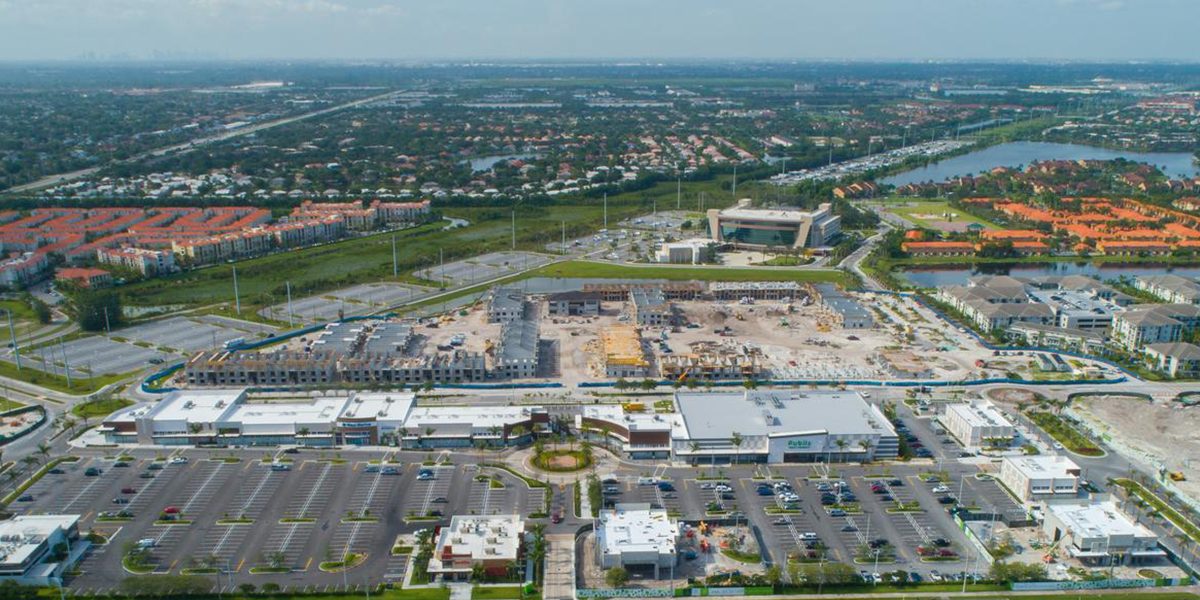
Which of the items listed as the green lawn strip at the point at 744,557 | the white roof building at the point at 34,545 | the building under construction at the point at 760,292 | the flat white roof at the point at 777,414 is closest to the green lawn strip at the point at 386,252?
the building under construction at the point at 760,292

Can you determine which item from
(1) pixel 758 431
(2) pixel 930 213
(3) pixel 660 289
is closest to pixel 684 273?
(3) pixel 660 289

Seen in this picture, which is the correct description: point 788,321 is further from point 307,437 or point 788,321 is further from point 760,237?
point 307,437

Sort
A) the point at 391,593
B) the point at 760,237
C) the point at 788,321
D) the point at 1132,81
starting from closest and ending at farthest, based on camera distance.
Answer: the point at 391,593 → the point at 788,321 → the point at 760,237 → the point at 1132,81

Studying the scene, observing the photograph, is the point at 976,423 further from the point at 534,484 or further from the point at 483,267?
the point at 483,267

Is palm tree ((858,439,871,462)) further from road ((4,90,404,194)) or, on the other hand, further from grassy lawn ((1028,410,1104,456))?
road ((4,90,404,194))

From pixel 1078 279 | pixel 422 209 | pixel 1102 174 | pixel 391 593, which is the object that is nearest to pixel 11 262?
pixel 422 209

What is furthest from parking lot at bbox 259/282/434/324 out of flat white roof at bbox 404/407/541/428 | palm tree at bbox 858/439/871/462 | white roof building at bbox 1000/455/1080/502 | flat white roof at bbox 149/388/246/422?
white roof building at bbox 1000/455/1080/502
